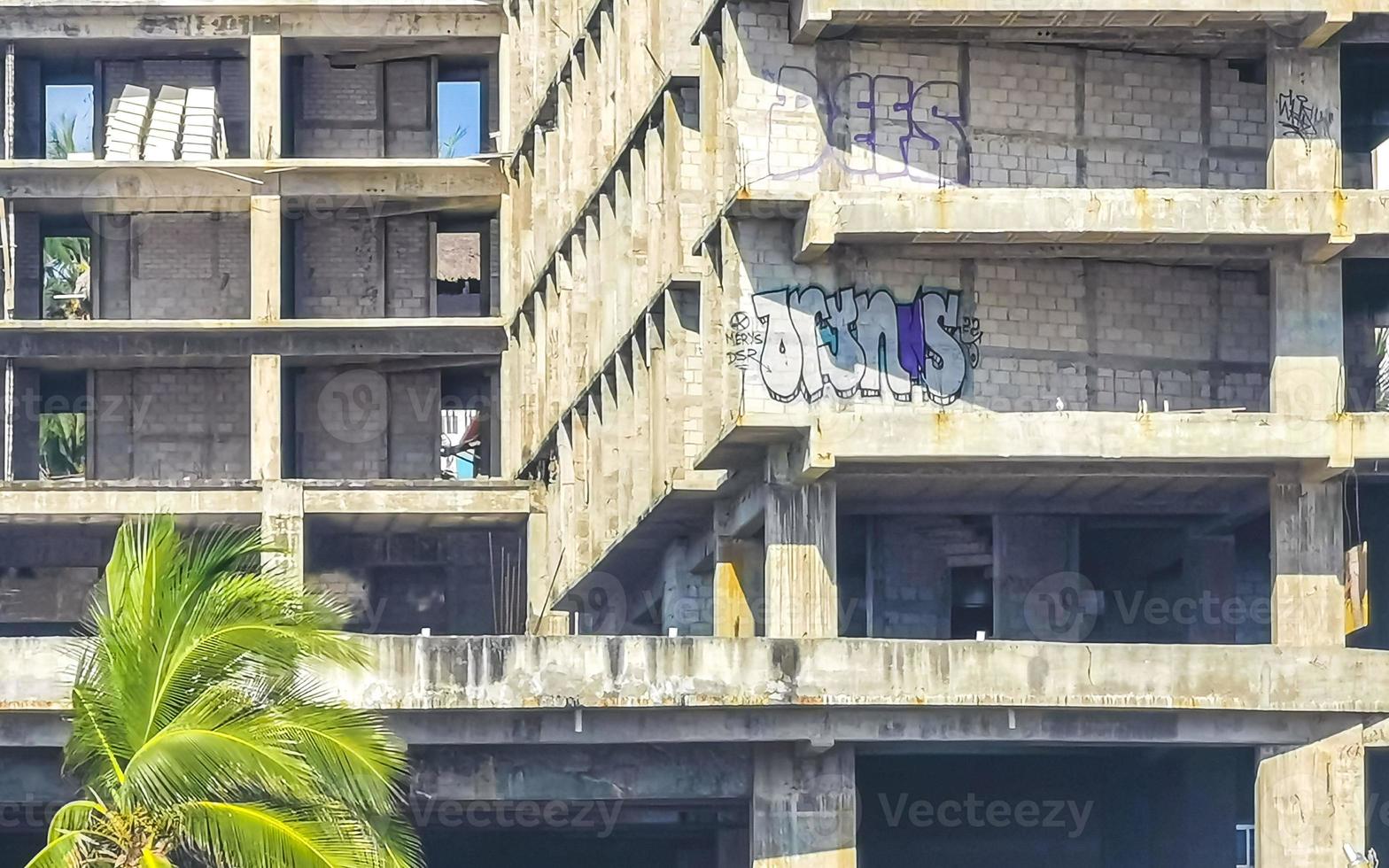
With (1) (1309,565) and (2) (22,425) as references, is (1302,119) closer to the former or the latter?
(1) (1309,565)

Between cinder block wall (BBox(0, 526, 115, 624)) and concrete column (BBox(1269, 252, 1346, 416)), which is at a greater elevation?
concrete column (BBox(1269, 252, 1346, 416))

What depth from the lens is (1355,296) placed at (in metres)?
35.0

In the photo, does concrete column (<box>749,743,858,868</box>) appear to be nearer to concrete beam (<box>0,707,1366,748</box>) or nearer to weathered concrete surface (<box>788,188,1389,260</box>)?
concrete beam (<box>0,707,1366,748</box>)

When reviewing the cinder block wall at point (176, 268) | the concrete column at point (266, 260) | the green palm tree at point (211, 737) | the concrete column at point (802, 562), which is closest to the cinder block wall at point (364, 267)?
the cinder block wall at point (176, 268)

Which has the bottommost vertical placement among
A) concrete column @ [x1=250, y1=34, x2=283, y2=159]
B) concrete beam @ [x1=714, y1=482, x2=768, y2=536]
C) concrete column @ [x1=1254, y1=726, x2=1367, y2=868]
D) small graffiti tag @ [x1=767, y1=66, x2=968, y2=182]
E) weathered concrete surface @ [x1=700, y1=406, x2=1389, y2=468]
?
concrete column @ [x1=1254, y1=726, x2=1367, y2=868]

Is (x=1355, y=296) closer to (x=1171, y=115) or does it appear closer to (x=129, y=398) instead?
(x=1171, y=115)

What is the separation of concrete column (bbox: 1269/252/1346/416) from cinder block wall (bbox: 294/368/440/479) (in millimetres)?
27389

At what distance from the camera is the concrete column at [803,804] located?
1142 inches

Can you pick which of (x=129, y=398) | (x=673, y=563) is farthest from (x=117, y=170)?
(x=673, y=563)

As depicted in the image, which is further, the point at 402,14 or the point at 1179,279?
the point at 402,14

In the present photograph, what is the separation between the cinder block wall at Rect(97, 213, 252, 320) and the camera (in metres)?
55.2

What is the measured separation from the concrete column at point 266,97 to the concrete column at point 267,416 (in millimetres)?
4281

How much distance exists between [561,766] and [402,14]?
27.4 m

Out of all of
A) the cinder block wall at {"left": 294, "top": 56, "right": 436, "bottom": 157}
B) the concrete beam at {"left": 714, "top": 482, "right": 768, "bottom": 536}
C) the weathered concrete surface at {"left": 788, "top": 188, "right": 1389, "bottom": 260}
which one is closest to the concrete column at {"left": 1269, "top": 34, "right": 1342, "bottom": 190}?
the weathered concrete surface at {"left": 788, "top": 188, "right": 1389, "bottom": 260}
